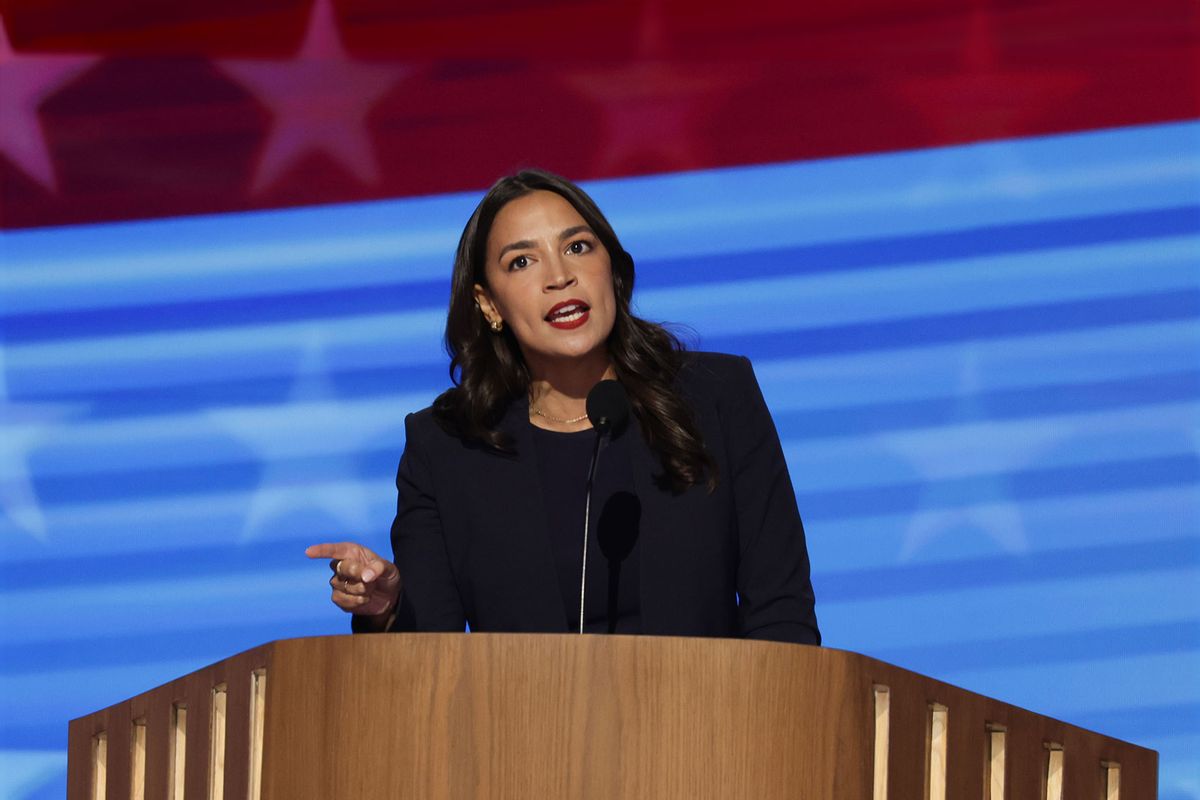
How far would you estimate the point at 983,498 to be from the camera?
3.66m

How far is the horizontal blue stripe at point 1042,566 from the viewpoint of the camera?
3.62 meters

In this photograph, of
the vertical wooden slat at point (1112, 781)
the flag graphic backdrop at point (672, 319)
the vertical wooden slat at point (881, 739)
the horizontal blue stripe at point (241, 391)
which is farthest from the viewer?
the horizontal blue stripe at point (241, 391)

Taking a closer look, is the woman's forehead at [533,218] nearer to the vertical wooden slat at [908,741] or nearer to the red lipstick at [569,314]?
the red lipstick at [569,314]

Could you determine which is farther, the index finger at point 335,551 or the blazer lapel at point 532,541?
the blazer lapel at point 532,541

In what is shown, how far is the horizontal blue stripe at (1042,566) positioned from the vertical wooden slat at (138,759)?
5.88 feet

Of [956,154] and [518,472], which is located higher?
[956,154]

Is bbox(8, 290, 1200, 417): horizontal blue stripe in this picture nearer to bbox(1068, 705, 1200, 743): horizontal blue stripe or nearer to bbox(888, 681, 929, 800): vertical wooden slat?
bbox(1068, 705, 1200, 743): horizontal blue stripe

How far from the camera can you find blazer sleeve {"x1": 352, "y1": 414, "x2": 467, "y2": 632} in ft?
8.06

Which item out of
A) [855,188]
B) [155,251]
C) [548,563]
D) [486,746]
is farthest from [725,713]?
[155,251]

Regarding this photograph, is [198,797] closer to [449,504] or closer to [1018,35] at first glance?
[449,504]

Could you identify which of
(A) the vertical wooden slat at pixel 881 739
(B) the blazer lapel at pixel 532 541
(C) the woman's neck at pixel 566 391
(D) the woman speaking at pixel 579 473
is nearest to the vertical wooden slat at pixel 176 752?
(D) the woman speaking at pixel 579 473

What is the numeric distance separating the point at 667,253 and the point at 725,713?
2229 mm

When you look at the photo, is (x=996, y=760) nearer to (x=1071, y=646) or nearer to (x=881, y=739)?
(x=881, y=739)

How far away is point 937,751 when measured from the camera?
1.96 metres
